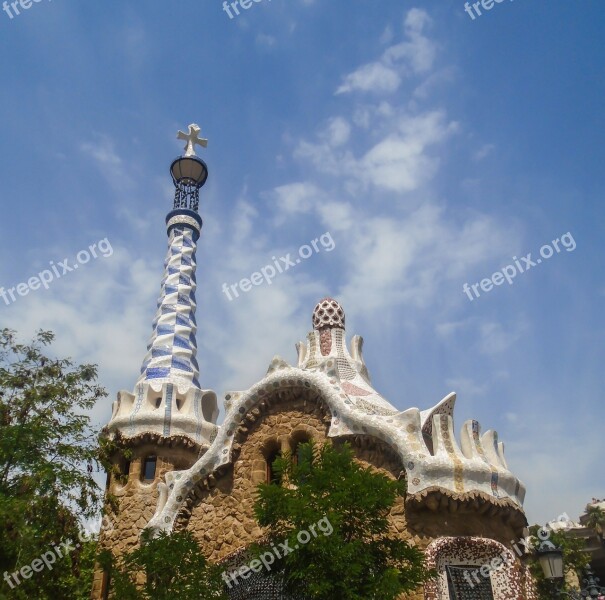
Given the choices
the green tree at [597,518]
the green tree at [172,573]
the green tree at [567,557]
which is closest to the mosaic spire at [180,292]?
the green tree at [172,573]

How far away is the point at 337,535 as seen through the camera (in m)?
7.50

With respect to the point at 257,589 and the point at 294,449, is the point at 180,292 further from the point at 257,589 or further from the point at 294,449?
the point at 257,589

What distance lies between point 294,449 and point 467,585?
326 centimetres

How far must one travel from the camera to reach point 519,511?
945cm

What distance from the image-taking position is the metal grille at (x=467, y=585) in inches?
→ 349

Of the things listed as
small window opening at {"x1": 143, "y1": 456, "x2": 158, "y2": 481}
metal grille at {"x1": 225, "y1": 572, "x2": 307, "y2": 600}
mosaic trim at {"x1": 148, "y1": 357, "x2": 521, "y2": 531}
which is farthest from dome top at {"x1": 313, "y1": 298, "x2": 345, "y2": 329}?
metal grille at {"x1": 225, "y1": 572, "x2": 307, "y2": 600}

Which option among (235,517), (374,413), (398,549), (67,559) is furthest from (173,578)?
(374,413)

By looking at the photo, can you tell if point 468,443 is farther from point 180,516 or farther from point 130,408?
point 130,408

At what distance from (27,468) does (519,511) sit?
684 centimetres

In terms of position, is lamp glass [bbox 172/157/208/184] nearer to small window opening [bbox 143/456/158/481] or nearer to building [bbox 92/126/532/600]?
building [bbox 92/126/532/600]

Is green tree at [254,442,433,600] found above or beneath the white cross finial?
beneath

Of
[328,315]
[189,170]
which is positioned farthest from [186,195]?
[328,315]

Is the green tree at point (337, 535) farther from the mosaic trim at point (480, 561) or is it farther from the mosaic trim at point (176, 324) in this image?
the mosaic trim at point (176, 324)

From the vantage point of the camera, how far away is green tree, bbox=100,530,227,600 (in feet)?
26.5
